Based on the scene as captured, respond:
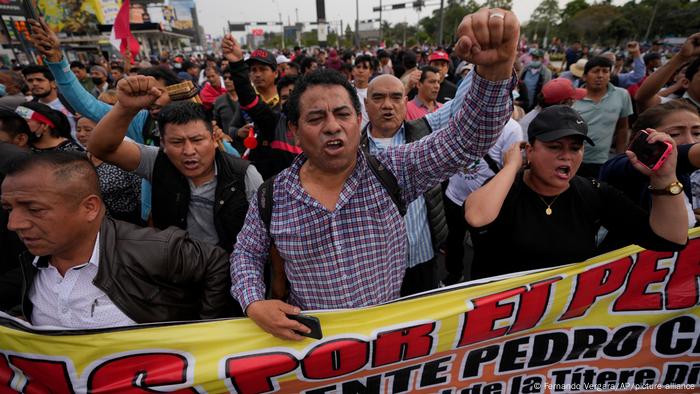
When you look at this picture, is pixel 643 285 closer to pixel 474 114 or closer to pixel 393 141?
pixel 474 114

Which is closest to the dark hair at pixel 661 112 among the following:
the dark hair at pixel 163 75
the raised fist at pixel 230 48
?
the raised fist at pixel 230 48

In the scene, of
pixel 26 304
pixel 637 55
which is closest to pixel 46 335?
pixel 26 304

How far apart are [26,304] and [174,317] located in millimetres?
672

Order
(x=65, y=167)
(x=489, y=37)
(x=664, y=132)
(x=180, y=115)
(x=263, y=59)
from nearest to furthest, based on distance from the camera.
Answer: (x=489, y=37) < (x=65, y=167) < (x=664, y=132) < (x=180, y=115) < (x=263, y=59)

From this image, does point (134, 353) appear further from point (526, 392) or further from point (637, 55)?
point (637, 55)

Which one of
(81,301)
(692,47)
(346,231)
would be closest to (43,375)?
(81,301)

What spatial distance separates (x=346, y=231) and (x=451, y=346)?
2.58ft

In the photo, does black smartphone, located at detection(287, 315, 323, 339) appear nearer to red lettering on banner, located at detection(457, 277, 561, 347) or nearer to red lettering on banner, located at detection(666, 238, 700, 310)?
red lettering on banner, located at detection(457, 277, 561, 347)

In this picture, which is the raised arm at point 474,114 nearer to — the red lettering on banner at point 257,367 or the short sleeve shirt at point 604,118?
the red lettering on banner at point 257,367

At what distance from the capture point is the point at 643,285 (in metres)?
1.86

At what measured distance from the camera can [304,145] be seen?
1514mm

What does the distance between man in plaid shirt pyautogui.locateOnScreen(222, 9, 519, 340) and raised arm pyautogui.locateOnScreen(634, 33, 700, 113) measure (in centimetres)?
280

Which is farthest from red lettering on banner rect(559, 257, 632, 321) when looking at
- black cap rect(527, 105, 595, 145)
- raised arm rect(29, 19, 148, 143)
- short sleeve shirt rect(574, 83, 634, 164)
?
raised arm rect(29, 19, 148, 143)

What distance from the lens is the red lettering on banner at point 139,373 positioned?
1601 mm
